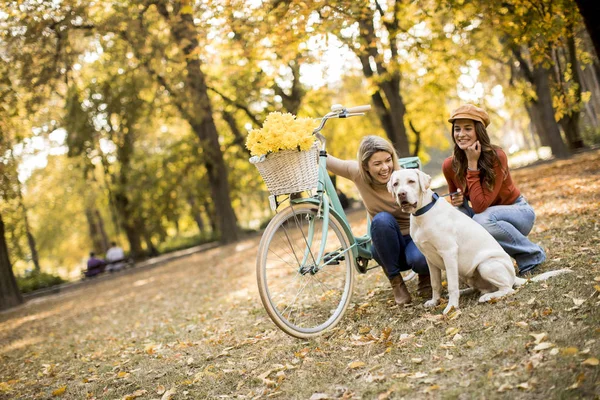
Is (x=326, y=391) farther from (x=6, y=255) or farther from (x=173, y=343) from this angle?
(x=6, y=255)

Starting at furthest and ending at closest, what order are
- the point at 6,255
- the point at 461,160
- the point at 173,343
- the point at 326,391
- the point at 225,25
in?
the point at 6,255, the point at 225,25, the point at 173,343, the point at 461,160, the point at 326,391

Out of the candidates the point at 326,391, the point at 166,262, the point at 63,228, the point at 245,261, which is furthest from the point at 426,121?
the point at 326,391

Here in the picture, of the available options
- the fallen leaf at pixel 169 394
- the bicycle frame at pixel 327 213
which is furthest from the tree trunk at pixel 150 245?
the fallen leaf at pixel 169 394

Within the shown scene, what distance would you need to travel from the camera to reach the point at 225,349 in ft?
17.5

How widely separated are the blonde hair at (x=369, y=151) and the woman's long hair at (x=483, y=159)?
1.88ft

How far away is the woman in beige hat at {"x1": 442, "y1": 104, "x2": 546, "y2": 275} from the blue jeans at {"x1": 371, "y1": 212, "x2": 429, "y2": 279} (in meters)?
0.65

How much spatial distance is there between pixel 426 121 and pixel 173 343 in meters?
26.1

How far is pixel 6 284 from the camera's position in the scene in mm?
16906

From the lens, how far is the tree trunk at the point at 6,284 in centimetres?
1680

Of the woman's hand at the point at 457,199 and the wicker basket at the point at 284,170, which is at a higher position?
the wicker basket at the point at 284,170

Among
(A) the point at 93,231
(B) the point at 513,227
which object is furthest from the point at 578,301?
(A) the point at 93,231

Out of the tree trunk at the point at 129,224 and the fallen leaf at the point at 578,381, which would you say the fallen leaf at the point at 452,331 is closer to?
the fallen leaf at the point at 578,381

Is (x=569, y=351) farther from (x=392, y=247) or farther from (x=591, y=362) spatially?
(x=392, y=247)

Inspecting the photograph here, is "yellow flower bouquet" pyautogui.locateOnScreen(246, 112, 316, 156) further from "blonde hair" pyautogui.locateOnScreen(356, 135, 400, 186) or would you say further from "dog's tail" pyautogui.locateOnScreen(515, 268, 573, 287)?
"dog's tail" pyautogui.locateOnScreen(515, 268, 573, 287)
